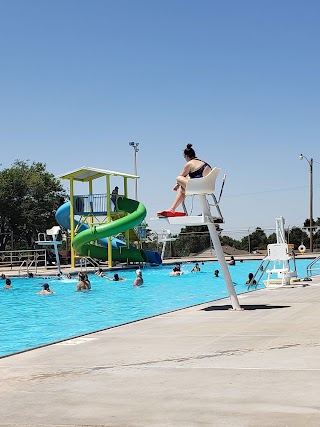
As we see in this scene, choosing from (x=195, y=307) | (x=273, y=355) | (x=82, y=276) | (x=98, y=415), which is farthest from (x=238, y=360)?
(x=82, y=276)

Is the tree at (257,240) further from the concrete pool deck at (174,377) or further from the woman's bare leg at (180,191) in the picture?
the concrete pool deck at (174,377)

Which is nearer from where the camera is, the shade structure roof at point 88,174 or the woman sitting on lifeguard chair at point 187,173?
the woman sitting on lifeguard chair at point 187,173

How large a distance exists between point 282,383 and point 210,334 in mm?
3257

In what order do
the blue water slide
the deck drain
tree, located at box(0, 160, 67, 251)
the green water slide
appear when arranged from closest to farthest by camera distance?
the deck drain, the green water slide, the blue water slide, tree, located at box(0, 160, 67, 251)

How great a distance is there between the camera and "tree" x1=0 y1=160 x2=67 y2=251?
5353 centimetres

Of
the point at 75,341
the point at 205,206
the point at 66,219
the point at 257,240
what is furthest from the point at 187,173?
the point at 257,240

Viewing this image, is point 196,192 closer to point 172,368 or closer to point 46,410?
point 172,368

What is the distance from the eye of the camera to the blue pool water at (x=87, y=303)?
14.8 meters

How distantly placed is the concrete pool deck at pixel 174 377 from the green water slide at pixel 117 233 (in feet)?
82.9

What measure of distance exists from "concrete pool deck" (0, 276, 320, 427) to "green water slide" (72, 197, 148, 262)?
2527 cm

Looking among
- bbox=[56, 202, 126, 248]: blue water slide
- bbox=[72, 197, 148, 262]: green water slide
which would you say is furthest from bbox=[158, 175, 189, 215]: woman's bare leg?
bbox=[56, 202, 126, 248]: blue water slide

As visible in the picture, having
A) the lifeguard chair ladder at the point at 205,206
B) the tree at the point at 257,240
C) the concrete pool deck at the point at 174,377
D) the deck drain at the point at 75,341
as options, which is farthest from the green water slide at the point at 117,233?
the deck drain at the point at 75,341

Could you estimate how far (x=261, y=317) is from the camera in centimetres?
1059

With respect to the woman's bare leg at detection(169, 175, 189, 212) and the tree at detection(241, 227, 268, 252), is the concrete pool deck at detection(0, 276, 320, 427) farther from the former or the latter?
the tree at detection(241, 227, 268, 252)
